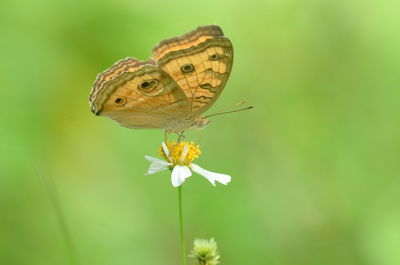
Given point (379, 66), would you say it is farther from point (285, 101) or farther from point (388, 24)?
point (285, 101)

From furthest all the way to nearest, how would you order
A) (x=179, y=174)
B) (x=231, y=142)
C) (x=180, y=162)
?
(x=231, y=142) → (x=180, y=162) → (x=179, y=174)

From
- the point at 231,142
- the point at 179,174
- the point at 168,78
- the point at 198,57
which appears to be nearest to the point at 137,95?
the point at 168,78

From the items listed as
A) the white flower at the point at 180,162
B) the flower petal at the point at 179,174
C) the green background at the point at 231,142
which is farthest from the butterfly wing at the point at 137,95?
the green background at the point at 231,142

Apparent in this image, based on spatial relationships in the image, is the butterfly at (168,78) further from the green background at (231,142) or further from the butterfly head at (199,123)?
the green background at (231,142)

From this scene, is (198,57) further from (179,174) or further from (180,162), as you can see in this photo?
(179,174)

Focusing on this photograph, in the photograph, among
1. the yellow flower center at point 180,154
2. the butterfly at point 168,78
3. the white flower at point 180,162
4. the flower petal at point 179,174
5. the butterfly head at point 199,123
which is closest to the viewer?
the flower petal at point 179,174

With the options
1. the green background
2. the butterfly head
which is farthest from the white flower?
the green background

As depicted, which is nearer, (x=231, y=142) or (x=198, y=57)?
(x=198, y=57)
